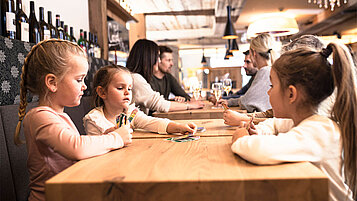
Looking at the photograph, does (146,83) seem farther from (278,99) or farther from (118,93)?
(278,99)

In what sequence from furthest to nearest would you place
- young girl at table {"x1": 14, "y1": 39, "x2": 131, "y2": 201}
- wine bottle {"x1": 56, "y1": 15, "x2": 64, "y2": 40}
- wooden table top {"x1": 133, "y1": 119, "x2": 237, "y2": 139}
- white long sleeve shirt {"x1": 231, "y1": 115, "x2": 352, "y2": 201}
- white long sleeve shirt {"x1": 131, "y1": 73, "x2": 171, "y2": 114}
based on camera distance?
white long sleeve shirt {"x1": 131, "y1": 73, "x2": 171, "y2": 114} → wine bottle {"x1": 56, "y1": 15, "x2": 64, "y2": 40} → wooden table top {"x1": 133, "y1": 119, "x2": 237, "y2": 139} → young girl at table {"x1": 14, "y1": 39, "x2": 131, "y2": 201} → white long sleeve shirt {"x1": 231, "y1": 115, "x2": 352, "y2": 201}

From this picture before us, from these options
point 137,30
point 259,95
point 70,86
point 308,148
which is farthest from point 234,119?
point 137,30

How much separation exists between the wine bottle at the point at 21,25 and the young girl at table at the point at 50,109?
0.89 meters

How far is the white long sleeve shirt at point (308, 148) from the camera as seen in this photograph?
2.85ft

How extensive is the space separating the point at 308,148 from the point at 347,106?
0.74 feet

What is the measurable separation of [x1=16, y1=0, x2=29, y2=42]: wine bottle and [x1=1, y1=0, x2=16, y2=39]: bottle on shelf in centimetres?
9

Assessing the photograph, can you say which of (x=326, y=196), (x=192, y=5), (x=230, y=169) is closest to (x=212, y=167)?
(x=230, y=169)

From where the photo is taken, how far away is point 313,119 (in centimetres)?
101

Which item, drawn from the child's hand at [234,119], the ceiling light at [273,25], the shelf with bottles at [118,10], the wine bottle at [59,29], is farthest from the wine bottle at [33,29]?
the ceiling light at [273,25]

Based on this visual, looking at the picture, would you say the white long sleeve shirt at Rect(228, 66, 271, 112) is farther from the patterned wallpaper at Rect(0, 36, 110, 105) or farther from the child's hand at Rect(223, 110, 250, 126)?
the patterned wallpaper at Rect(0, 36, 110, 105)

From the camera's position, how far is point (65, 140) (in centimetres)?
101

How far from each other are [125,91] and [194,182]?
97 centimetres

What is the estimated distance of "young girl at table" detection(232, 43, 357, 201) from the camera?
2.93ft

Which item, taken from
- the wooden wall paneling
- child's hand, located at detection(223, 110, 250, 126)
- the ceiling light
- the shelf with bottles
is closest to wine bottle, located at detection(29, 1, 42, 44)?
child's hand, located at detection(223, 110, 250, 126)
